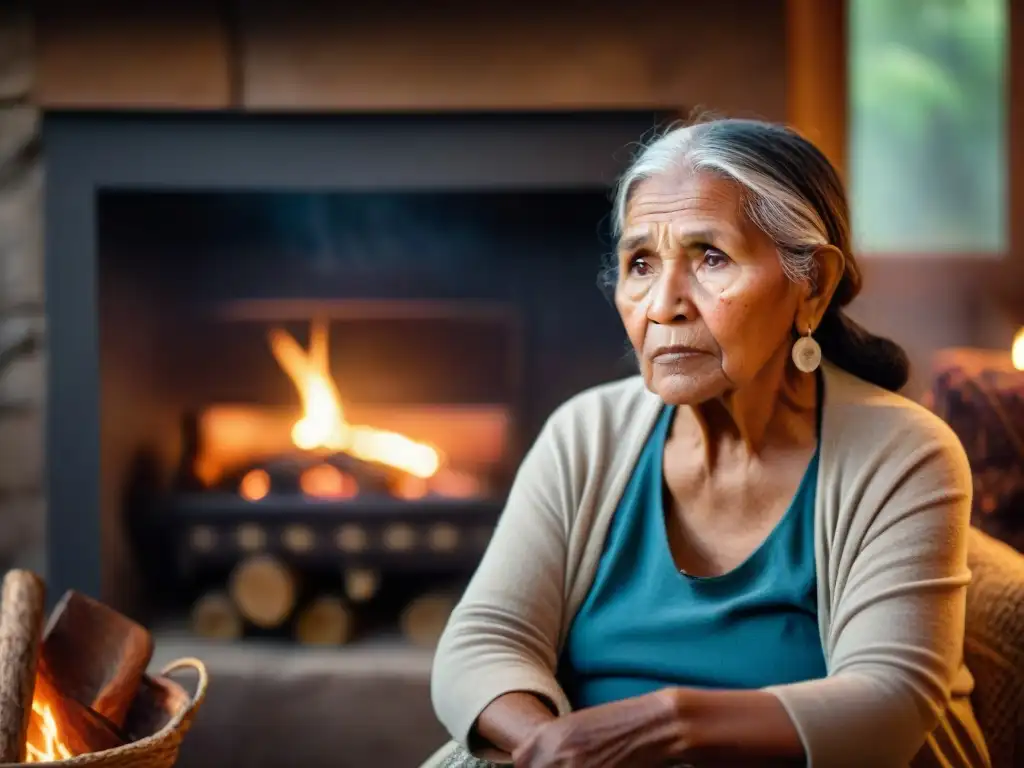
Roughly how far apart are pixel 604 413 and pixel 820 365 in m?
0.26

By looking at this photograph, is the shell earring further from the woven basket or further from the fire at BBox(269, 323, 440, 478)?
the fire at BBox(269, 323, 440, 478)

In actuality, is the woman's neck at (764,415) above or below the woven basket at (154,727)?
above

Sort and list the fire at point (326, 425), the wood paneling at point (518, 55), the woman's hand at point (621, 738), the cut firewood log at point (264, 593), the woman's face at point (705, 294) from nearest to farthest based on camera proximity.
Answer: the woman's hand at point (621, 738) → the woman's face at point (705, 294) → the wood paneling at point (518, 55) → the cut firewood log at point (264, 593) → the fire at point (326, 425)

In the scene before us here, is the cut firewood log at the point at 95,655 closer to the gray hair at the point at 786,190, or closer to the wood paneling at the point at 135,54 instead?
the gray hair at the point at 786,190

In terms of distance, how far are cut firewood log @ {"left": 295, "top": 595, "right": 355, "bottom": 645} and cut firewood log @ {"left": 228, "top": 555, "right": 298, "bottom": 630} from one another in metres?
0.04

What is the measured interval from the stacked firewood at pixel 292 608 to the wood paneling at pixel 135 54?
2.88 ft

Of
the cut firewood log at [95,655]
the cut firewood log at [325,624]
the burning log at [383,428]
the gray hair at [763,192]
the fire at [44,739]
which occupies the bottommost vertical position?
the cut firewood log at [325,624]

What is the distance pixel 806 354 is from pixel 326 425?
1.33 metres

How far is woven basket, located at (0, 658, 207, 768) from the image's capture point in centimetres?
121

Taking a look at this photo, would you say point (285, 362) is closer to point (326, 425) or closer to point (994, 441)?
point (326, 425)

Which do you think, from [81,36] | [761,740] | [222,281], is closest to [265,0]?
[81,36]

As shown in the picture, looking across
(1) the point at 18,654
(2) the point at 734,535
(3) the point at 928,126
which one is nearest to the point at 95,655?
(1) the point at 18,654

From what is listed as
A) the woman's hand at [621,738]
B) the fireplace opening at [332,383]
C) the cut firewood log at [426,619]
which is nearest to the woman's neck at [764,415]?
the woman's hand at [621,738]

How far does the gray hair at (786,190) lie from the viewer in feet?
4.13
